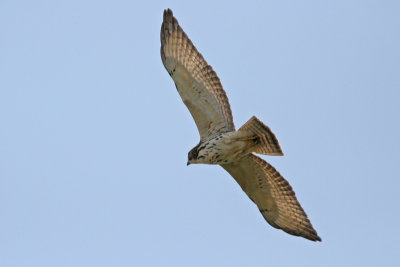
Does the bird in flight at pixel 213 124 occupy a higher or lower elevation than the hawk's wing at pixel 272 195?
higher

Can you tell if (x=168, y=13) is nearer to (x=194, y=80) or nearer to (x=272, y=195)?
(x=194, y=80)

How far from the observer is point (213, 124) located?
13391 millimetres

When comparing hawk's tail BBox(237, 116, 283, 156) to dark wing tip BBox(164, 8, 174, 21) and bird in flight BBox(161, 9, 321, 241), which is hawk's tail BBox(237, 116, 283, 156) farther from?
dark wing tip BBox(164, 8, 174, 21)

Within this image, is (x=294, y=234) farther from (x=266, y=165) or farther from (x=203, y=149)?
(x=203, y=149)

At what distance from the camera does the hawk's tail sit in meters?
12.4

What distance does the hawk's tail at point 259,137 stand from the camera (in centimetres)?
1244

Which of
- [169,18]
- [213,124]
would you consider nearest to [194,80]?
[213,124]

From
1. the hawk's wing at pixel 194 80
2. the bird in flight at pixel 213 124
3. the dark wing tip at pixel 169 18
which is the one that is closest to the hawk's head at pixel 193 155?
the bird in flight at pixel 213 124

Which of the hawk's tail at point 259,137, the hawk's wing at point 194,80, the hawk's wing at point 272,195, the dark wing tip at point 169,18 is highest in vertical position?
the dark wing tip at point 169,18

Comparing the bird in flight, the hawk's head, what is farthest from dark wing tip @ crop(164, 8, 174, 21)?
the hawk's head

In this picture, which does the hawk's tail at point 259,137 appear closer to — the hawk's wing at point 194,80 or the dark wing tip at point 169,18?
the hawk's wing at point 194,80

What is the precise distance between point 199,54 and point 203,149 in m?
1.82

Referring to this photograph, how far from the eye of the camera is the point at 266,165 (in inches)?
540

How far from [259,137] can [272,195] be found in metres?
1.97
